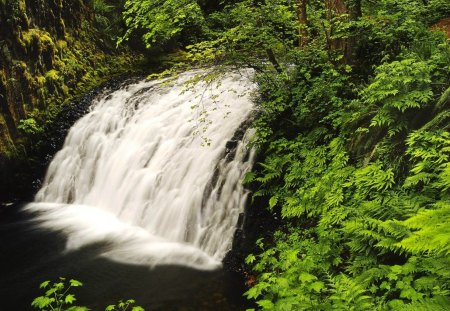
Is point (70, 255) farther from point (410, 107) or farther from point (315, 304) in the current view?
point (410, 107)

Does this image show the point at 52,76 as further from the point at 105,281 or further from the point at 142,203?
the point at 105,281

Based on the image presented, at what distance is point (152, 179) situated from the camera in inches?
358

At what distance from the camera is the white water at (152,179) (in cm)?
742

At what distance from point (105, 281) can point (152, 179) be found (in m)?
3.05

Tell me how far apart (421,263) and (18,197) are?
1103 cm

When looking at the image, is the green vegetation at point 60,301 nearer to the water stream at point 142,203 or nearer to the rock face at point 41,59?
the water stream at point 142,203

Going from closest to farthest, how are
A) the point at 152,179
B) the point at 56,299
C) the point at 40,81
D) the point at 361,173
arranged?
the point at 56,299 → the point at 361,173 → the point at 152,179 → the point at 40,81

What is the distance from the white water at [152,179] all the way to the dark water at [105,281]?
333 mm

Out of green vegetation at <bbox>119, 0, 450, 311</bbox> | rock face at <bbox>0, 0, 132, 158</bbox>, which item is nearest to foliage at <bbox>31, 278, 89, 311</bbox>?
green vegetation at <bbox>119, 0, 450, 311</bbox>

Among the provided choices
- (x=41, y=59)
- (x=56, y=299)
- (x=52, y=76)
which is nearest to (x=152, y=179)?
(x=56, y=299)

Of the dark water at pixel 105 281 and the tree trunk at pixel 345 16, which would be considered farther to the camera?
the tree trunk at pixel 345 16

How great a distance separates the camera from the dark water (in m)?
5.86

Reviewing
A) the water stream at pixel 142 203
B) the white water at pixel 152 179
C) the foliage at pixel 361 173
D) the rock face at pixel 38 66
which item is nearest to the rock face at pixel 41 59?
the rock face at pixel 38 66

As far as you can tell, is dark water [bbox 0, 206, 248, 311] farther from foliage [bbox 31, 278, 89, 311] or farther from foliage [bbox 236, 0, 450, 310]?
foliage [bbox 236, 0, 450, 310]
